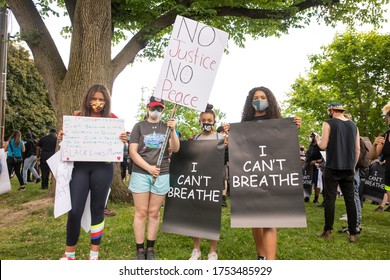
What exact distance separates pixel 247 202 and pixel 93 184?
1.60 metres

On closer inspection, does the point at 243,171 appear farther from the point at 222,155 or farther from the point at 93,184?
the point at 93,184

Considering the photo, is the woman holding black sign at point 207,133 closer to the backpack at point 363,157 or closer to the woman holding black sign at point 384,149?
the woman holding black sign at point 384,149

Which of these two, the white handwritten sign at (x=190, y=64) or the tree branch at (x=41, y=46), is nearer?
the white handwritten sign at (x=190, y=64)

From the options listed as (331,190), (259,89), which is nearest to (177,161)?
(259,89)

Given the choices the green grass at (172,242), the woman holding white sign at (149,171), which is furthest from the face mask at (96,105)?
the green grass at (172,242)

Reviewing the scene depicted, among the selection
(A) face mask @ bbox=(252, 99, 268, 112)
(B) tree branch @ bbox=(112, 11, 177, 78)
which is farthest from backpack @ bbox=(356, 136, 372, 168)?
(B) tree branch @ bbox=(112, 11, 177, 78)

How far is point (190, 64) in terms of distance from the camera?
4500mm

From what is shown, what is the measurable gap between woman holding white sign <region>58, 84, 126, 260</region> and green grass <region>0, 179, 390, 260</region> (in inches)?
28.5

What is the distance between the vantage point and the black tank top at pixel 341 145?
226 inches

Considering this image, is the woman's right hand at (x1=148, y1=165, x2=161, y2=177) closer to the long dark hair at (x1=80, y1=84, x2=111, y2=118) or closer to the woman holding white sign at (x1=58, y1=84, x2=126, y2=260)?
the woman holding white sign at (x1=58, y1=84, x2=126, y2=260)

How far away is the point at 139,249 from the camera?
178 inches

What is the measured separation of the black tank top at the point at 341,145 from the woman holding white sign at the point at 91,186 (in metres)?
3.08

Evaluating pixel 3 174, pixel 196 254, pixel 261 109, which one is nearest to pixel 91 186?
pixel 196 254

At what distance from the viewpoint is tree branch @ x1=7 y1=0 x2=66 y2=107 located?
29.8 ft
